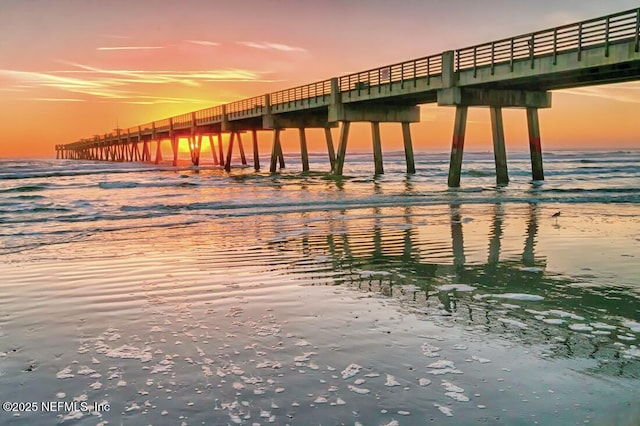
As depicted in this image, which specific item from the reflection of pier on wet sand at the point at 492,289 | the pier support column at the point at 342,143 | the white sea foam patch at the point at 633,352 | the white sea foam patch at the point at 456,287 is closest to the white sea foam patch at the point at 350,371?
the reflection of pier on wet sand at the point at 492,289

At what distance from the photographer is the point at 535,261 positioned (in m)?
8.05

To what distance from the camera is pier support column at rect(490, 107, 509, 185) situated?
25.5 meters

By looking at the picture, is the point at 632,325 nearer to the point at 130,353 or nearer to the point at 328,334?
the point at 328,334

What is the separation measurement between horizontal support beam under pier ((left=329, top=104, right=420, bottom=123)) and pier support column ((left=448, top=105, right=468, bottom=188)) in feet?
28.7

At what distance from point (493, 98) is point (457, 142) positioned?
8.32ft

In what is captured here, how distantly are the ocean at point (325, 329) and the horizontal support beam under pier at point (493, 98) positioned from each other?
542 inches

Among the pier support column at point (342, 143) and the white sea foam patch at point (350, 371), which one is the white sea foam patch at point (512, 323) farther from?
the pier support column at point (342, 143)

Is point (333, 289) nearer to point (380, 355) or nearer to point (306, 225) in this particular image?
point (380, 355)

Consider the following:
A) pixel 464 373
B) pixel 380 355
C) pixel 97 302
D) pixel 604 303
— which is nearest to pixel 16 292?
pixel 97 302

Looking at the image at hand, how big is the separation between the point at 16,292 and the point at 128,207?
40.6ft

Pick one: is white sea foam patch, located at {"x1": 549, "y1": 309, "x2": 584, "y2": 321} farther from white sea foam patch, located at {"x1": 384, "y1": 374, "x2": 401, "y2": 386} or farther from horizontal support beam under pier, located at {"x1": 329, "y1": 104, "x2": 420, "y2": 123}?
horizontal support beam under pier, located at {"x1": 329, "y1": 104, "x2": 420, "y2": 123}

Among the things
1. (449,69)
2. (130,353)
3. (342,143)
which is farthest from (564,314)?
(342,143)

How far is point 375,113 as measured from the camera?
34031 mm

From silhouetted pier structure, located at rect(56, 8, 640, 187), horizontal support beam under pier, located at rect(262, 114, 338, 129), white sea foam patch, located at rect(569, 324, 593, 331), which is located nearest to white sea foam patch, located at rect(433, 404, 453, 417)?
white sea foam patch, located at rect(569, 324, 593, 331)
